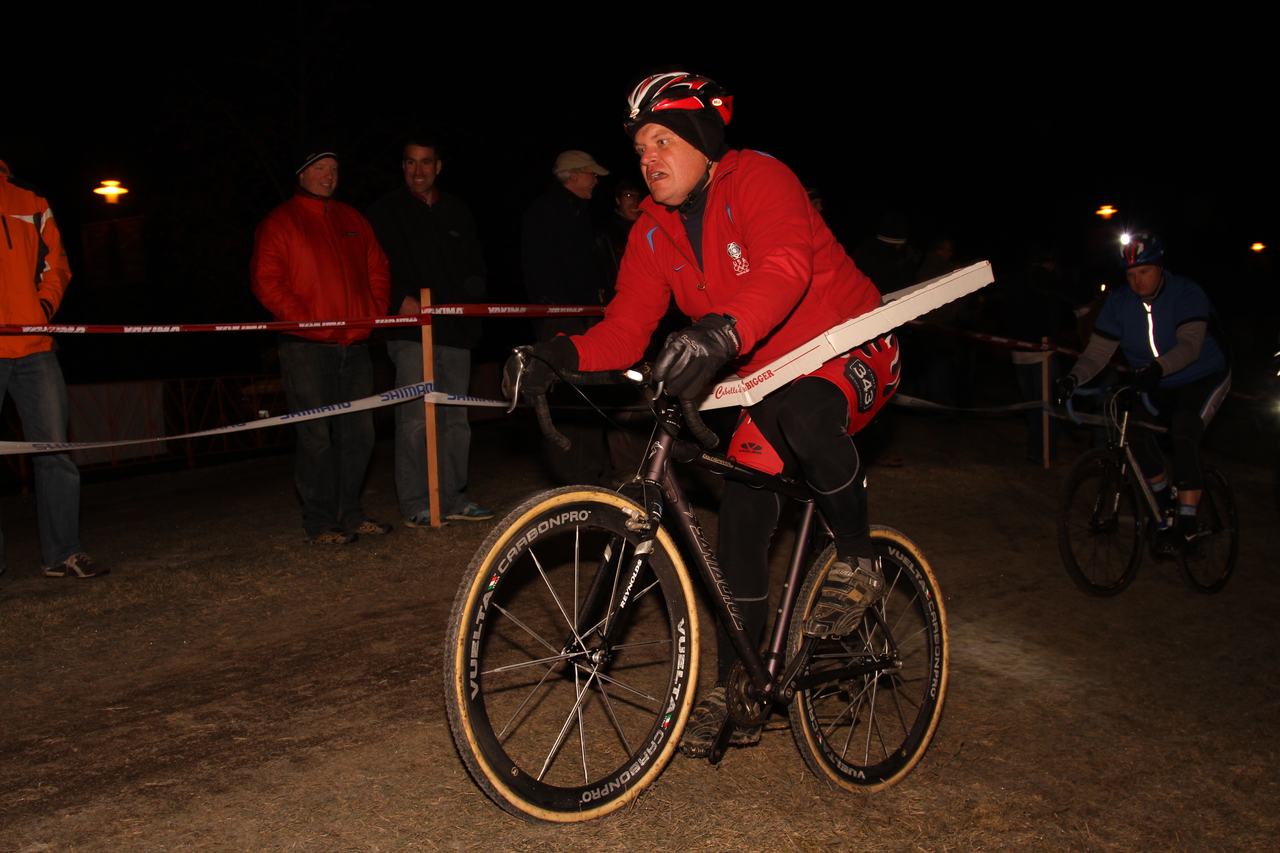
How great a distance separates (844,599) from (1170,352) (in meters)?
4.53

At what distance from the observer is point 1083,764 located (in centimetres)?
422

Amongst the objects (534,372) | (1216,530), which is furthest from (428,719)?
(1216,530)

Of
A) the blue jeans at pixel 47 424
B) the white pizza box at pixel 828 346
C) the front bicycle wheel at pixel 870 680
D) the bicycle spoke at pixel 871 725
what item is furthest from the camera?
the blue jeans at pixel 47 424

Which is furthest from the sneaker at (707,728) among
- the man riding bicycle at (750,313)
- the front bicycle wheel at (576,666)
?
the front bicycle wheel at (576,666)

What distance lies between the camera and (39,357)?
6387mm

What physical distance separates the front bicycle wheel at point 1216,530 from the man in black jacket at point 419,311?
5.08 metres

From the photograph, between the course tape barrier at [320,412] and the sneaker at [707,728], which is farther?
the course tape barrier at [320,412]

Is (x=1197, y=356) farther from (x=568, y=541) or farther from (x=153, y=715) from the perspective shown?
(x=153, y=715)

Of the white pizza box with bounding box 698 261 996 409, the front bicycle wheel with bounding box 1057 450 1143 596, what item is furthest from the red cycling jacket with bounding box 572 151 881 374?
the front bicycle wheel with bounding box 1057 450 1143 596

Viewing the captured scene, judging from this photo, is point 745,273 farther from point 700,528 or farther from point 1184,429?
point 1184,429

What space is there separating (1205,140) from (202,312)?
39.5m

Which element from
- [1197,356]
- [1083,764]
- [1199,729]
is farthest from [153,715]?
[1197,356]

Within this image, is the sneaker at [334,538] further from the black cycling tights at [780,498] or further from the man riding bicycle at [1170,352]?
the man riding bicycle at [1170,352]

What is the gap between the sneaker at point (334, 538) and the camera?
7.43 metres
